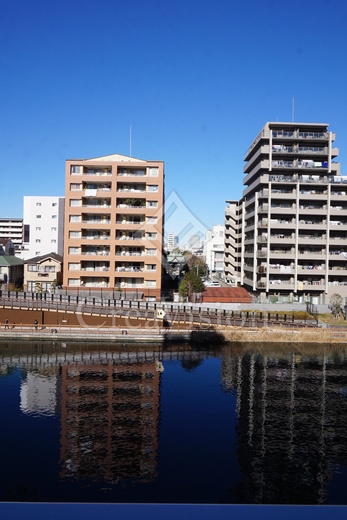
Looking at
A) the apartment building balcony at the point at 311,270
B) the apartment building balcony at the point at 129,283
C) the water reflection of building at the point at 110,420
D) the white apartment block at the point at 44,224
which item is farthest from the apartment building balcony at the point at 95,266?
the white apartment block at the point at 44,224

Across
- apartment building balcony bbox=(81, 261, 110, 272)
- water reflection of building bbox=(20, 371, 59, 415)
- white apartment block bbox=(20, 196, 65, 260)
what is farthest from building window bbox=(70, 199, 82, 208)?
white apartment block bbox=(20, 196, 65, 260)

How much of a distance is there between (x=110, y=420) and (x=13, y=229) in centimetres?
8489

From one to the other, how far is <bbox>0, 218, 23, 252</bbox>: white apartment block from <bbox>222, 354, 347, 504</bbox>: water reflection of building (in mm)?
78034

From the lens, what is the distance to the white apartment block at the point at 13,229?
9294 cm

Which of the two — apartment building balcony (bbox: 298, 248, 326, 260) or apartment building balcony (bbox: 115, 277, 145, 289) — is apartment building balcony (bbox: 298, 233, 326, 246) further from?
apartment building balcony (bbox: 115, 277, 145, 289)

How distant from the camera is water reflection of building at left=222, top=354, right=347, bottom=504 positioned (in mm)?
11695

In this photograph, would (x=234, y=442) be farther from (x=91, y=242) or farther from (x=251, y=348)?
(x=91, y=242)

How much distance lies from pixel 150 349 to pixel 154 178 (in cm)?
1611

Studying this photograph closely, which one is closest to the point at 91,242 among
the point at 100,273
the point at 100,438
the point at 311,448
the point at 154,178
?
the point at 100,273

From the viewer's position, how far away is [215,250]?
8881 cm

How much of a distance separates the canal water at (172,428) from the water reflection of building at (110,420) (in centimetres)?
6

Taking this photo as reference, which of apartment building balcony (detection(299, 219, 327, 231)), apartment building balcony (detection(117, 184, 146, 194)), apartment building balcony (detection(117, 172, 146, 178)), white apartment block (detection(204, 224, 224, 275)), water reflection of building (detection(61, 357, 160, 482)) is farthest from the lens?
white apartment block (detection(204, 224, 224, 275))

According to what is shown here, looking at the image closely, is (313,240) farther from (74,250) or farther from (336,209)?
(74,250)

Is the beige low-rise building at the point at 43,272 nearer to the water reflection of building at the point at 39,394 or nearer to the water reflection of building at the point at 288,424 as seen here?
the water reflection of building at the point at 39,394
